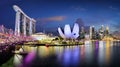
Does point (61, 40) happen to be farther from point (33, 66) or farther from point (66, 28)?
point (33, 66)

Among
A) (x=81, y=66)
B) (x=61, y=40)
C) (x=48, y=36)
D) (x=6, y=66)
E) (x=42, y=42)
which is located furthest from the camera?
(x=48, y=36)

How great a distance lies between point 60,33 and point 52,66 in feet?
86.8

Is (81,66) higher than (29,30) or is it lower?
lower

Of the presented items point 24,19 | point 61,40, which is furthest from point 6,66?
point 61,40

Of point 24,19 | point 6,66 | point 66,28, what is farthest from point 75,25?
point 6,66

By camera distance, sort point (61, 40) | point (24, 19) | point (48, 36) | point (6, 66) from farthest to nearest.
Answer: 1. point (48, 36)
2. point (61, 40)
3. point (24, 19)
4. point (6, 66)

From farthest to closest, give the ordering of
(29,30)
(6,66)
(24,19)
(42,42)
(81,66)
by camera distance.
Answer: (42,42)
(29,30)
(24,19)
(81,66)
(6,66)

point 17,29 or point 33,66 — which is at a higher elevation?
point 17,29

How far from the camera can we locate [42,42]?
33.3 meters

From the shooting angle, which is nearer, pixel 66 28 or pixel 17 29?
pixel 17 29

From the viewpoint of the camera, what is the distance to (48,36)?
39.9m

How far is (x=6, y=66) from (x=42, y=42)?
28.6m

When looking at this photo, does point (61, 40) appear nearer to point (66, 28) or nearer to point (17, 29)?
point (66, 28)

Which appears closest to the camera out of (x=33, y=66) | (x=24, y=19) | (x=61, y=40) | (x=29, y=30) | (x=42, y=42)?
(x=33, y=66)
